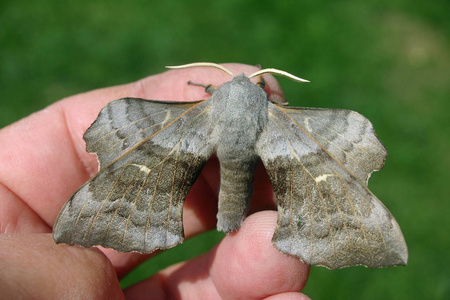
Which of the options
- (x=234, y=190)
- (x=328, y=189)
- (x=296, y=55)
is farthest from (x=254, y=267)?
(x=296, y=55)

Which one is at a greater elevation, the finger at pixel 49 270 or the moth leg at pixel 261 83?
the moth leg at pixel 261 83

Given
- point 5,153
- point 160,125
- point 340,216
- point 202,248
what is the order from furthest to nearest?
point 202,248
point 5,153
point 160,125
point 340,216

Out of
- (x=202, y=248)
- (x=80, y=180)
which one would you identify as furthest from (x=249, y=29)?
(x=80, y=180)

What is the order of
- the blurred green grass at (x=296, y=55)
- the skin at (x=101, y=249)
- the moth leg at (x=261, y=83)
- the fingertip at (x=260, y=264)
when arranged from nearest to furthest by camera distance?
the skin at (x=101, y=249) → the fingertip at (x=260, y=264) → the moth leg at (x=261, y=83) → the blurred green grass at (x=296, y=55)

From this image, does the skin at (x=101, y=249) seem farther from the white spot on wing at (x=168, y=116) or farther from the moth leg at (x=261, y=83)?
the white spot on wing at (x=168, y=116)

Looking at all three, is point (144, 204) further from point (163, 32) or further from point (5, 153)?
point (163, 32)

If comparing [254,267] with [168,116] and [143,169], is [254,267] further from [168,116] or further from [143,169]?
[168,116]

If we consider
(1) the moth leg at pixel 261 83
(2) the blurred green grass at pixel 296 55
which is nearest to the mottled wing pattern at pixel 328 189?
(1) the moth leg at pixel 261 83
